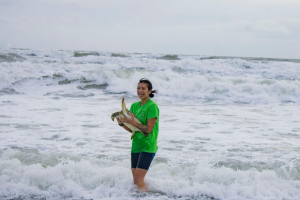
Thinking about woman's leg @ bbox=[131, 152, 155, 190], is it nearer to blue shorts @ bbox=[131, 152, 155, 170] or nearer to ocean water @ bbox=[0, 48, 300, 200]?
blue shorts @ bbox=[131, 152, 155, 170]

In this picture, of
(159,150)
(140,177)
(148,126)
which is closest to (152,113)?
(148,126)

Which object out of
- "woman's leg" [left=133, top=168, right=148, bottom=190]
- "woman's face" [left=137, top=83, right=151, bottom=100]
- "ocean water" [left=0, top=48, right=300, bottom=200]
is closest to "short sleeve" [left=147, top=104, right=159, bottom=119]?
"woman's face" [left=137, top=83, right=151, bottom=100]

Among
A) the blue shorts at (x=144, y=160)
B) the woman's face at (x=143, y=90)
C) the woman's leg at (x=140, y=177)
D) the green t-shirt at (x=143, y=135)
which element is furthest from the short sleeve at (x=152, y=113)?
the woman's leg at (x=140, y=177)

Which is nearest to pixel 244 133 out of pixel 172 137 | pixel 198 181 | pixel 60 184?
pixel 172 137

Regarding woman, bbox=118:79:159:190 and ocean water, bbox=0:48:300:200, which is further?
ocean water, bbox=0:48:300:200

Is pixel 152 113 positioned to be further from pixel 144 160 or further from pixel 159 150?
pixel 159 150

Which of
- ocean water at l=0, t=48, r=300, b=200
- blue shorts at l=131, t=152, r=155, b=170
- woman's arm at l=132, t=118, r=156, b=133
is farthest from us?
ocean water at l=0, t=48, r=300, b=200

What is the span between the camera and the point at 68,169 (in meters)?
4.75

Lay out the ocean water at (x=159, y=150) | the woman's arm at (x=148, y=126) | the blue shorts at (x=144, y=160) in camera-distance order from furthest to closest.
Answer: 1. the ocean water at (x=159, y=150)
2. the blue shorts at (x=144, y=160)
3. the woman's arm at (x=148, y=126)

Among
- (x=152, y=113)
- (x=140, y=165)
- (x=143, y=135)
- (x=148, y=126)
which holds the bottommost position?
(x=140, y=165)

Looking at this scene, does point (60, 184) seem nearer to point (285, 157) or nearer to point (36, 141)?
point (36, 141)

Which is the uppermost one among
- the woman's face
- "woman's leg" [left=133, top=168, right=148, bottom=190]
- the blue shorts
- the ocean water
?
the woman's face

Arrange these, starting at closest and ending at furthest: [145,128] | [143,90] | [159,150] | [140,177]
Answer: [145,128] → [143,90] → [140,177] → [159,150]

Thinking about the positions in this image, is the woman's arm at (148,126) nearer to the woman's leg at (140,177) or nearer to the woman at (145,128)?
the woman at (145,128)
